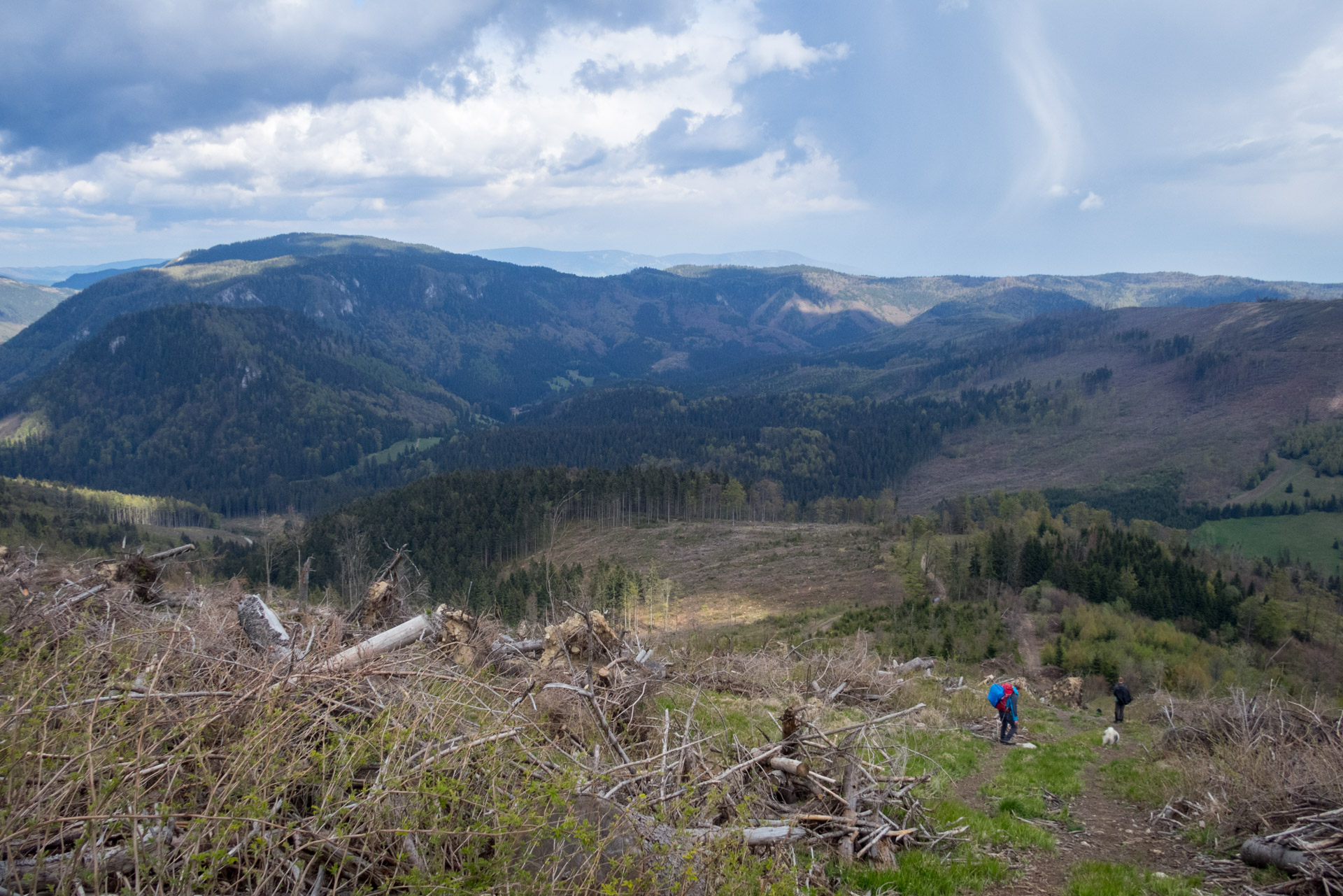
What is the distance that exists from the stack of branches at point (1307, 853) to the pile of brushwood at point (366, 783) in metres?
3.19

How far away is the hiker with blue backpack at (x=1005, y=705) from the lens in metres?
15.5

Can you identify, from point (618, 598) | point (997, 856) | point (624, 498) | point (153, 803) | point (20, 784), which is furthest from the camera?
point (624, 498)

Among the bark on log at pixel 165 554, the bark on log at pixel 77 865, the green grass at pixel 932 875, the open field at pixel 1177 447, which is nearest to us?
the bark on log at pixel 77 865

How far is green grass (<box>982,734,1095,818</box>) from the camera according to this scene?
10453 millimetres

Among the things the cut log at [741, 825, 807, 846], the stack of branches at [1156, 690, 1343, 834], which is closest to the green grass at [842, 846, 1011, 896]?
the cut log at [741, 825, 807, 846]

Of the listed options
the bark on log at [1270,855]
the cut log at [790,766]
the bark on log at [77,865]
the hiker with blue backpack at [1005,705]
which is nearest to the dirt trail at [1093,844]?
the bark on log at [1270,855]

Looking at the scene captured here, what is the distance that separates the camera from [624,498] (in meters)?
95.6

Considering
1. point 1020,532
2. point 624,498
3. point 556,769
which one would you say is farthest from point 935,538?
point 556,769

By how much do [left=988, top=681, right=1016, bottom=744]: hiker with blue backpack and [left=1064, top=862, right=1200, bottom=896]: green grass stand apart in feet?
25.7

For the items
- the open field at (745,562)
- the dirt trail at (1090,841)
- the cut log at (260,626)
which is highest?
the cut log at (260,626)

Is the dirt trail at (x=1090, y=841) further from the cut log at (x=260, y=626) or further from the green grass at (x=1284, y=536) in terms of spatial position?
the green grass at (x=1284, y=536)

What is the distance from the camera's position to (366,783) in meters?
5.21

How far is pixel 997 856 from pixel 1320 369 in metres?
260

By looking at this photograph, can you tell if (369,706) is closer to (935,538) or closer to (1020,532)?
(935,538)
